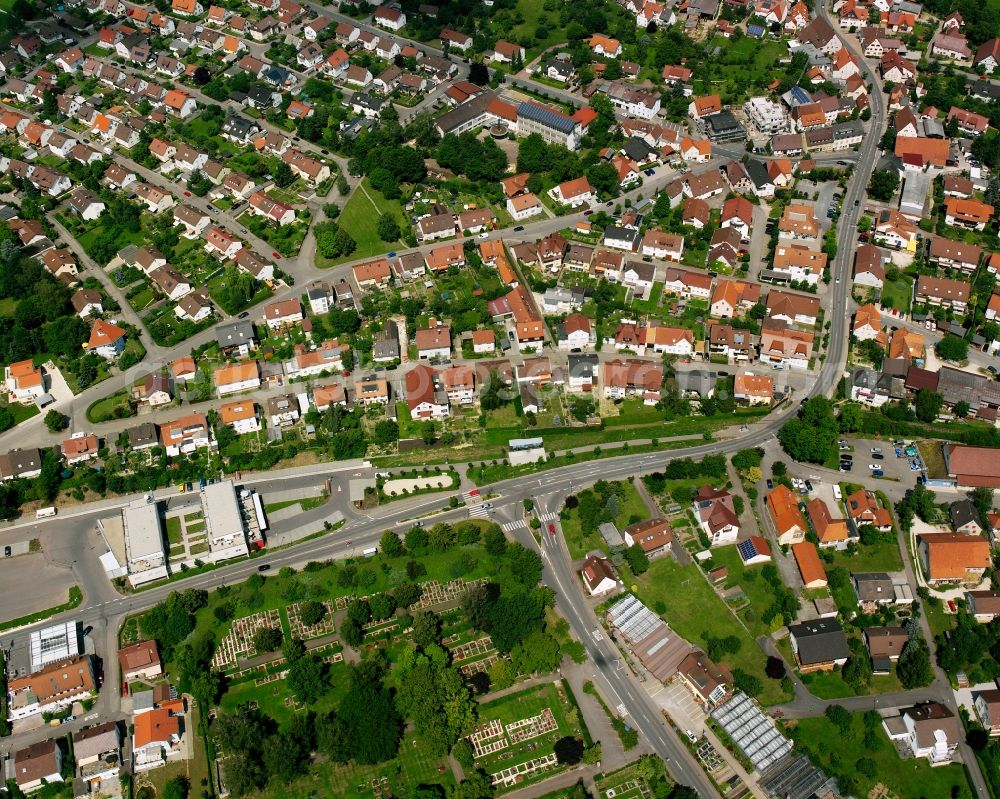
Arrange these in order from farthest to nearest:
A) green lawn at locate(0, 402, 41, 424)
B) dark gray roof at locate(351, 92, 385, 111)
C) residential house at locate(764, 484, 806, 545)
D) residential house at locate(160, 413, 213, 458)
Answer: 1. dark gray roof at locate(351, 92, 385, 111)
2. green lawn at locate(0, 402, 41, 424)
3. residential house at locate(160, 413, 213, 458)
4. residential house at locate(764, 484, 806, 545)

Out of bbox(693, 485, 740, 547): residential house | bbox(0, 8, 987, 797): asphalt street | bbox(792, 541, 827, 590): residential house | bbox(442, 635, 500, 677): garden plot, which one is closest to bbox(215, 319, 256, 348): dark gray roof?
bbox(0, 8, 987, 797): asphalt street

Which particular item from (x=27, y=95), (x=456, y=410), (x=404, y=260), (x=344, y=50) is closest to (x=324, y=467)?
(x=456, y=410)

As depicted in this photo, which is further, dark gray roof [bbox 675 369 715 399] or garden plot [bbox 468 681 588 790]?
dark gray roof [bbox 675 369 715 399]

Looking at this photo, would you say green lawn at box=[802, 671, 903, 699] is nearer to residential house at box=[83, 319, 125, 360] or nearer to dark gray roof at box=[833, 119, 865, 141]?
residential house at box=[83, 319, 125, 360]

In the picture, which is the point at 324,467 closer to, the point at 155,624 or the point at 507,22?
the point at 155,624

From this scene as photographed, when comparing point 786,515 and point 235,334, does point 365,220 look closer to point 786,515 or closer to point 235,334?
point 235,334

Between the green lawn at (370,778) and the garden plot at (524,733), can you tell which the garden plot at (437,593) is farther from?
the green lawn at (370,778)
